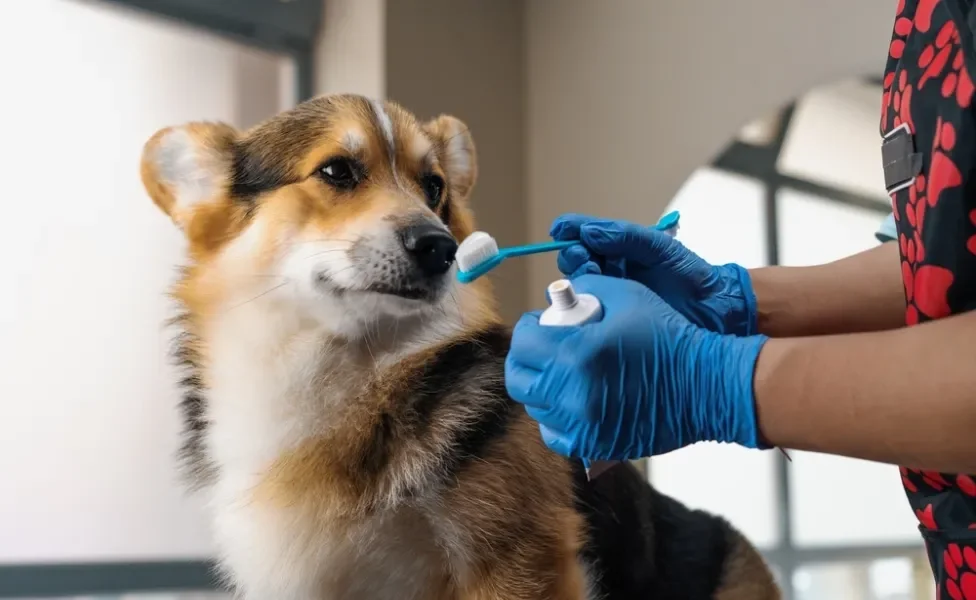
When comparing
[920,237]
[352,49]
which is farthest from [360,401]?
[352,49]

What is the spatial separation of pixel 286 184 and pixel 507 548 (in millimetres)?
542

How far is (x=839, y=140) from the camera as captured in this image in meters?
1.72

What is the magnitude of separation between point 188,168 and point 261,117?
3.65 feet

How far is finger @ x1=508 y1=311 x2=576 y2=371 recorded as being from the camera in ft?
2.37

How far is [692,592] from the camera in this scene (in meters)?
1.14

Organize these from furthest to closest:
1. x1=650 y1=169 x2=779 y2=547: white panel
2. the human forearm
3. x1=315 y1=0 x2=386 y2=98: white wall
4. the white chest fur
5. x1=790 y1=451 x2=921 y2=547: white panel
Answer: x1=315 y1=0 x2=386 y2=98: white wall → x1=650 y1=169 x2=779 y2=547: white panel → x1=790 y1=451 x2=921 y2=547: white panel → the white chest fur → the human forearm

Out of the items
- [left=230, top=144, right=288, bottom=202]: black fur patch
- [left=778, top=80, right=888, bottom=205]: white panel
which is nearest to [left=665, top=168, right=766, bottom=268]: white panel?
[left=778, top=80, right=888, bottom=205]: white panel

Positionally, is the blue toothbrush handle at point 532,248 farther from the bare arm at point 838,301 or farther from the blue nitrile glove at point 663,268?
the bare arm at point 838,301

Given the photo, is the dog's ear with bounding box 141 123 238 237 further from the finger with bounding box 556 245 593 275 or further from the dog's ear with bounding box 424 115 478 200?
the finger with bounding box 556 245 593 275

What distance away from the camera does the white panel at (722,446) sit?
1814 mm

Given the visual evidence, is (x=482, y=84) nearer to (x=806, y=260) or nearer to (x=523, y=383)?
(x=806, y=260)

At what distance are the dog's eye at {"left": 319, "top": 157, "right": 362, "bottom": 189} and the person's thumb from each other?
349mm

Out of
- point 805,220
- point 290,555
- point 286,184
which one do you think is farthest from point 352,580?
point 805,220

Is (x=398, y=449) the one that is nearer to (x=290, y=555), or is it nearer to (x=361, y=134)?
(x=290, y=555)
